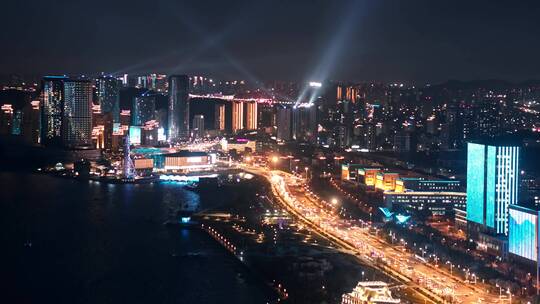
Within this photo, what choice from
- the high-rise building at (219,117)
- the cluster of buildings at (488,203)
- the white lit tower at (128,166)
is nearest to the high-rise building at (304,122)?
the high-rise building at (219,117)

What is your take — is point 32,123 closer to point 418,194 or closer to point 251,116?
point 251,116

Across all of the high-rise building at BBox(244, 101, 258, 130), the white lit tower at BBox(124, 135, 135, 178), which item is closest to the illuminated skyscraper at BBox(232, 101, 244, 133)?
the high-rise building at BBox(244, 101, 258, 130)

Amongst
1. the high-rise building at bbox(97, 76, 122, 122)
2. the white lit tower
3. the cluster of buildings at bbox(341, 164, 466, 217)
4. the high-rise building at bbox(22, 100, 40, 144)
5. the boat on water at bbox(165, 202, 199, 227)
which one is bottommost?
the boat on water at bbox(165, 202, 199, 227)

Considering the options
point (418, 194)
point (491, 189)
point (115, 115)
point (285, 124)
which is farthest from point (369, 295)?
point (115, 115)

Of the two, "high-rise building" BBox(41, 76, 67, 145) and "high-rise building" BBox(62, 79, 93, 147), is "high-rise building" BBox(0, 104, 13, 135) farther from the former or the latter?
"high-rise building" BBox(62, 79, 93, 147)

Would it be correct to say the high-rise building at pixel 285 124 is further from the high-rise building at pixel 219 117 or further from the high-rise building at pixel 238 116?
the high-rise building at pixel 219 117

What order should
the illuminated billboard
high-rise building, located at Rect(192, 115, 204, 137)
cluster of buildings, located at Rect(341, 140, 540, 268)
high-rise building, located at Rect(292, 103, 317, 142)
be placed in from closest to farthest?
the illuminated billboard → cluster of buildings, located at Rect(341, 140, 540, 268) → high-rise building, located at Rect(292, 103, 317, 142) → high-rise building, located at Rect(192, 115, 204, 137)

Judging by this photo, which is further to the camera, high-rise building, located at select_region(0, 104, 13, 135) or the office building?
the office building

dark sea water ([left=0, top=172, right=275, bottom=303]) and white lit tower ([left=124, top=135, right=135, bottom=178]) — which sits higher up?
white lit tower ([left=124, top=135, right=135, bottom=178])
